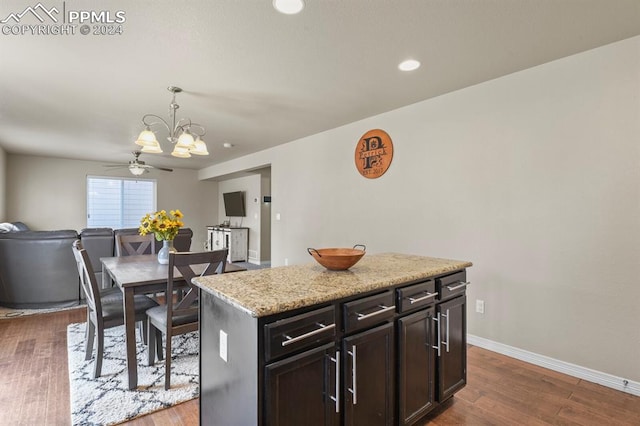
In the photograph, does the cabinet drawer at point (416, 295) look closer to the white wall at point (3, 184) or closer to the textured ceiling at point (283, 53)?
the textured ceiling at point (283, 53)

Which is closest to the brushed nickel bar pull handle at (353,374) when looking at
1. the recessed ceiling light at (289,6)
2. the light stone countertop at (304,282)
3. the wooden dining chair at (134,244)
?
the light stone countertop at (304,282)

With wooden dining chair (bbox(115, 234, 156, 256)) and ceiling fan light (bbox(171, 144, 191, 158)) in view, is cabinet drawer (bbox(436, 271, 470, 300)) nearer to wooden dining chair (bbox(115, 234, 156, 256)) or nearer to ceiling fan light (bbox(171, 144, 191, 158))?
ceiling fan light (bbox(171, 144, 191, 158))

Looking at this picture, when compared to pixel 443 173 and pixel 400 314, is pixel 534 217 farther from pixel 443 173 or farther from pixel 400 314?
pixel 400 314

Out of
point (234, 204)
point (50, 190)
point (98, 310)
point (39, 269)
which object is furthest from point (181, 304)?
point (50, 190)

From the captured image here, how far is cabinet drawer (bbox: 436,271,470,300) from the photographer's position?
1.87m

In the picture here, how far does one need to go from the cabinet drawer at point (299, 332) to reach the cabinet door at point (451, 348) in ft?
2.81

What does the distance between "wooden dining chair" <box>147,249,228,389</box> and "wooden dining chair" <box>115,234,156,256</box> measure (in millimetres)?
1540

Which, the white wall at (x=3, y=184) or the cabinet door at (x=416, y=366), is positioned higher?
the white wall at (x=3, y=184)

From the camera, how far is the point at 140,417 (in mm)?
1875

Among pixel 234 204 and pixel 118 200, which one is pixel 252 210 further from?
pixel 118 200

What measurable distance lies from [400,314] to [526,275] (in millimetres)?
1637

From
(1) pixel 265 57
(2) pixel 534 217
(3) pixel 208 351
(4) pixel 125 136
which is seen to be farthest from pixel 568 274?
(4) pixel 125 136

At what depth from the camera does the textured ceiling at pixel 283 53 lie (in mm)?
1855

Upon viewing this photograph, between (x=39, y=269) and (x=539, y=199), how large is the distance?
17.8ft
